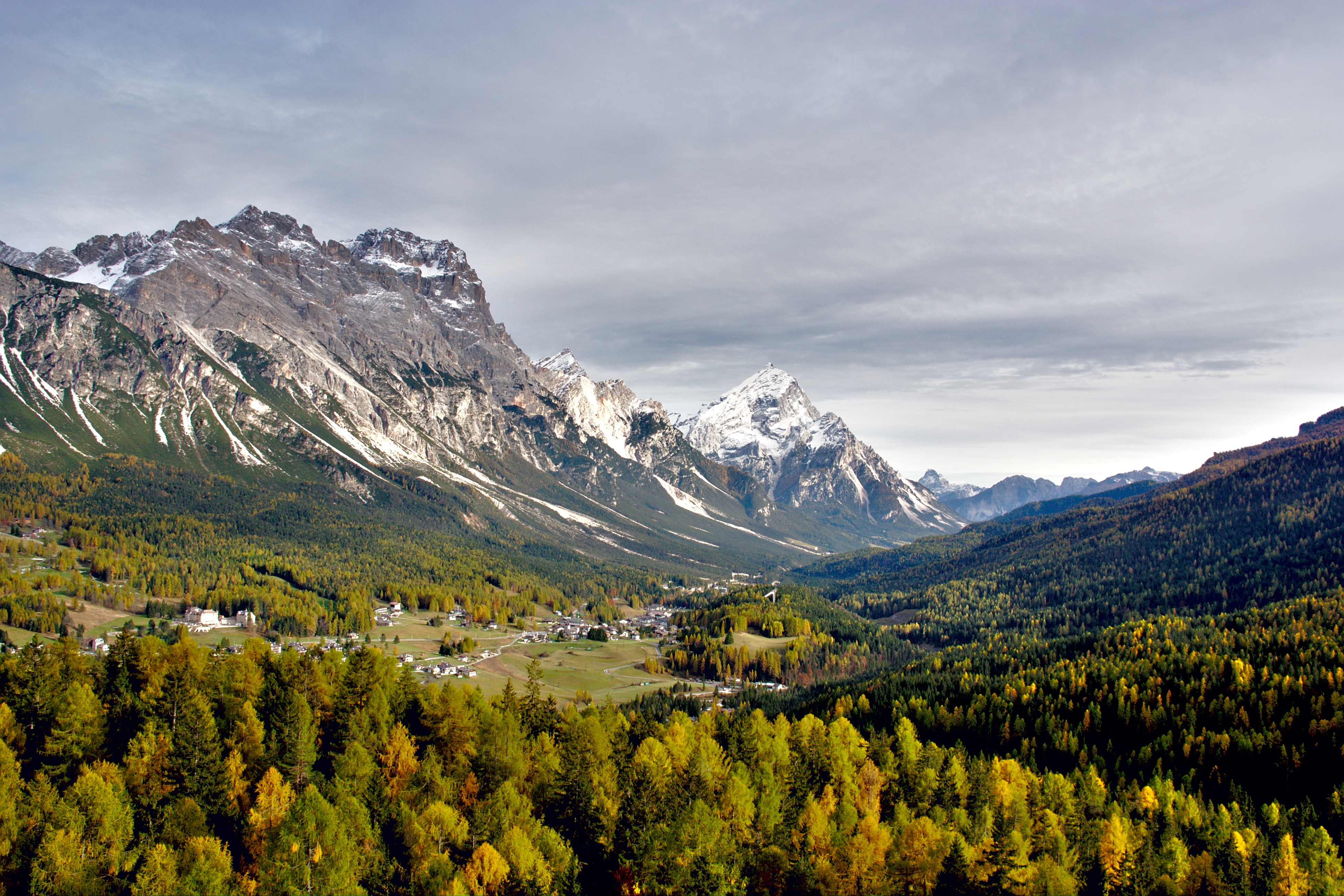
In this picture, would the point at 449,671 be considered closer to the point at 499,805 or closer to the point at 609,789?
the point at 609,789

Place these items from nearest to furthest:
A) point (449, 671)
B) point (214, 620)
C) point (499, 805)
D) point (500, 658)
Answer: point (499, 805) → point (449, 671) → point (214, 620) → point (500, 658)

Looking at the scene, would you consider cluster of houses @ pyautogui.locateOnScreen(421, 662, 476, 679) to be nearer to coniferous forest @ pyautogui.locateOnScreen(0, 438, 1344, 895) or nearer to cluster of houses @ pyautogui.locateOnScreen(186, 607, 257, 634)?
coniferous forest @ pyautogui.locateOnScreen(0, 438, 1344, 895)

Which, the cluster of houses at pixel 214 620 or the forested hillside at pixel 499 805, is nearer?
the forested hillside at pixel 499 805

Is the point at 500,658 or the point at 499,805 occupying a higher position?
the point at 499,805

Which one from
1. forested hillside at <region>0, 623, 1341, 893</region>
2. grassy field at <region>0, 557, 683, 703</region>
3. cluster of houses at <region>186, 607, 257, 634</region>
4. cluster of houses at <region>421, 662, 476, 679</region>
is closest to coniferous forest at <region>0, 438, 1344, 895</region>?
forested hillside at <region>0, 623, 1341, 893</region>

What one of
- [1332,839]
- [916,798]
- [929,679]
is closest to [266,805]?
[916,798]

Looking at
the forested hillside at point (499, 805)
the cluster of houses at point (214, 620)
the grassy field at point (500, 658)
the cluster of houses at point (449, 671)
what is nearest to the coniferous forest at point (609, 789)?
the forested hillside at point (499, 805)

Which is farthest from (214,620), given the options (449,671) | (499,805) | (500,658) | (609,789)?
(609,789)

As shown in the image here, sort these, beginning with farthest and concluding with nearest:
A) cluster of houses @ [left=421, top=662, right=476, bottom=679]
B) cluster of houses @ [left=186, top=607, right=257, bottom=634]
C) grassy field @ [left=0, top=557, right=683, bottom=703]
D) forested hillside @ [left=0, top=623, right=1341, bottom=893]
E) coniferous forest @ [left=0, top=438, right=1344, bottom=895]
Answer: cluster of houses @ [left=186, top=607, right=257, bottom=634] < cluster of houses @ [left=421, top=662, right=476, bottom=679] < grassy field @ [left=0, top=557, right=683, bottom=703] < coniferous forest @ [left=0, top=438, right=1344, bottom=895] < forested hillside @ [left=0, top=623, right=1341, bottom=893]

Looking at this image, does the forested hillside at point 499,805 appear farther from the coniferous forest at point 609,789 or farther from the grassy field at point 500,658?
the grassy field at point 500,658

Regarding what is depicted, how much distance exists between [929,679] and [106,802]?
424 feet

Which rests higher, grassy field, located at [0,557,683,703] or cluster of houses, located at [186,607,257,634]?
cluster of houses, located at [186,607,257,634]

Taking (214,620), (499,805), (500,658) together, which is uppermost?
(214,620)

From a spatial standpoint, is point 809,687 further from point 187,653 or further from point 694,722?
point 187,653
